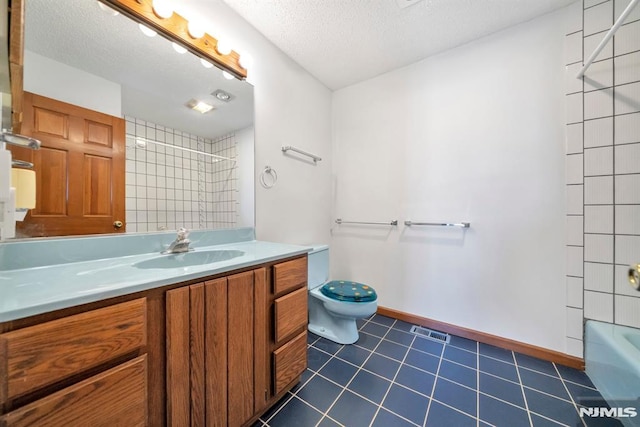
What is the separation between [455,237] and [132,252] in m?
2.05

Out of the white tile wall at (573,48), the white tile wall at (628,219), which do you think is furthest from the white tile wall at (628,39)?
the white tile wall at (628,219)

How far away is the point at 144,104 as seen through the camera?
112 centimetres

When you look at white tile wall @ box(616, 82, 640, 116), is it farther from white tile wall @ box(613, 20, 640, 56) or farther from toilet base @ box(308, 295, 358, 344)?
toilet base @ box(308, 295, 358, 344)

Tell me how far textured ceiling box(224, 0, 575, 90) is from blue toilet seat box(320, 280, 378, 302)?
73.4 inches

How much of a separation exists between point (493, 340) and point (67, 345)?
7.25 feet

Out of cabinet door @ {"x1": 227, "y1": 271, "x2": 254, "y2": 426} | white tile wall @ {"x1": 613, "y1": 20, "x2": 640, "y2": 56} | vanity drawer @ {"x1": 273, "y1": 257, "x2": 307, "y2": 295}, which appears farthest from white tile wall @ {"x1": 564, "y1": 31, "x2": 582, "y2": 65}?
cabinet door @ {"x1": 227, "y1": 271, "x2": 254, "y2": 426}

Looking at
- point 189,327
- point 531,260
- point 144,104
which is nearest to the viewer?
point 189,327

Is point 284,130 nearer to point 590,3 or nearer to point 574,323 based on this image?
point 590,3

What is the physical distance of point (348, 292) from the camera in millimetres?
1603

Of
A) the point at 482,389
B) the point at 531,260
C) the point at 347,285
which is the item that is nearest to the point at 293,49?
the point at 347,285

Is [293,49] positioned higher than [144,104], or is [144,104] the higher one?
[293,49]

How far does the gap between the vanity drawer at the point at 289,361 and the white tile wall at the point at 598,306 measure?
1.70 metres

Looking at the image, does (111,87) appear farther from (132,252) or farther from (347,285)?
(347,285)

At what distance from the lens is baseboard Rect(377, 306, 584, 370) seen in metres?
1.39
